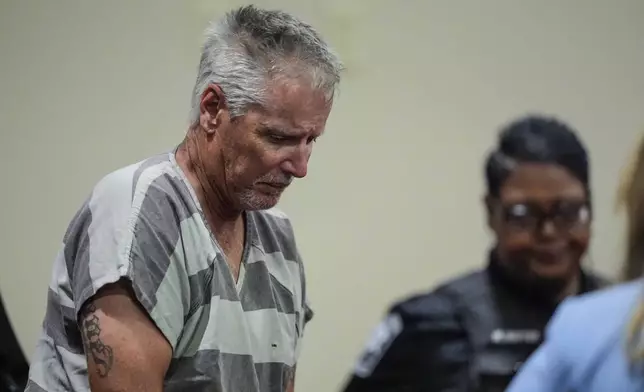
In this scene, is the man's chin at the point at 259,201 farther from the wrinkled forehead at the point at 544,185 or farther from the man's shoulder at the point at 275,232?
the wrinkled forehead at the point at 544,185

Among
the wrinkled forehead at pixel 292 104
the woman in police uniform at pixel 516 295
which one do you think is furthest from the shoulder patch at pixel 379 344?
the wrinkled forehead at pixel 292 104

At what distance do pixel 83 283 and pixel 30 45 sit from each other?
0.84 metres

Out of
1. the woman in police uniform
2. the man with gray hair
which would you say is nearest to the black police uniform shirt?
the woman in police uniform

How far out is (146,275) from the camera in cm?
92

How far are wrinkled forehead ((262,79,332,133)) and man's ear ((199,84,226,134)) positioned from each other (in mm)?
57

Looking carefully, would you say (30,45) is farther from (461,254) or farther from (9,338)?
(461,254)

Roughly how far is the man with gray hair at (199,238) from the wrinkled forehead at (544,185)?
0.28 metres

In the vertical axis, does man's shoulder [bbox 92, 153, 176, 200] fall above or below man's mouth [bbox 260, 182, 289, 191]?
above

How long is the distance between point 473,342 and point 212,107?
0.41 metres

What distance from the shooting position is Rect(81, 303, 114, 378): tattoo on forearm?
2.96 feet

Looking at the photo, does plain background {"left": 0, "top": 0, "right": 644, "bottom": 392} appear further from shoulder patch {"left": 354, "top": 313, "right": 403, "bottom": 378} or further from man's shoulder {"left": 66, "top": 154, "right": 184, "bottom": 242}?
man's shoulder {"left": 66, "top": 154, "right": 184, "bottom": 242}

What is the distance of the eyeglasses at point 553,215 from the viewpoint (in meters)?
→ 0.83

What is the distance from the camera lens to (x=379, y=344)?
874 mm

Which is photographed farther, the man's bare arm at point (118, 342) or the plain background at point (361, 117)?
the plain background at point (361, 117)
